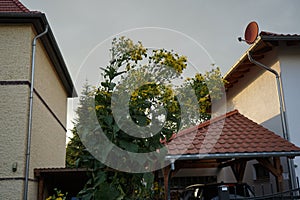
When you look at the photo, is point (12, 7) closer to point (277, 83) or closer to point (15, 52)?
point (15, 52)

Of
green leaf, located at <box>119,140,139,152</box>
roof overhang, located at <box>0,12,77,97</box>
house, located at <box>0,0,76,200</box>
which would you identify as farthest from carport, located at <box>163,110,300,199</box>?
roof overhang, located at <box>0,12,77,97</box>

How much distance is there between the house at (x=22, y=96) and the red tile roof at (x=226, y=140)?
3.92 m

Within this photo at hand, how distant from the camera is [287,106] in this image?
9.34 m

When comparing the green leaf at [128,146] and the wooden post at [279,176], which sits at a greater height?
the green leaf at [128,146]

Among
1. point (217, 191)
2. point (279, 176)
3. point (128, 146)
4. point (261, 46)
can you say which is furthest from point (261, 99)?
point (128, 146)

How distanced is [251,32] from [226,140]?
3554 millimetres

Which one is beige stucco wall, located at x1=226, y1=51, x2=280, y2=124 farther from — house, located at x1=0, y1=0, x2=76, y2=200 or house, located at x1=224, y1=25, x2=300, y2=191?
house, located at x1=0, y1=0, x2=76, y2=200

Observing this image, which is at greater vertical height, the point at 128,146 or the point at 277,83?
the point at 277,83

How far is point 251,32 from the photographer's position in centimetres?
1009

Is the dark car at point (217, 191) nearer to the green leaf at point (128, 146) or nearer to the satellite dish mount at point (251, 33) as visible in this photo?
the green leaf at point (128, 146)

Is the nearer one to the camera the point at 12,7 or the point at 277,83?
the point at 277,83

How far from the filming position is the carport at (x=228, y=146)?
7.80m

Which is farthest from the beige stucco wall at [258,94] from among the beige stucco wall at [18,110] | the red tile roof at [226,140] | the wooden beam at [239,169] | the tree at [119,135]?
the beige stucco wall at [18,110]

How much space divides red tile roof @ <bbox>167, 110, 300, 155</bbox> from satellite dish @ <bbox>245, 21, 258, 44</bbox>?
2396mm
